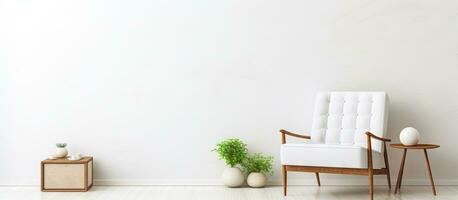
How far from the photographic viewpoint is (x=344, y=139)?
6219 mm

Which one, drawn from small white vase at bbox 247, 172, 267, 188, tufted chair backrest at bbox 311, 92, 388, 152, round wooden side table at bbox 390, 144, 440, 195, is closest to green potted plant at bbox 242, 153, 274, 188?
small white vase at bbox 247, 172, 267, 188

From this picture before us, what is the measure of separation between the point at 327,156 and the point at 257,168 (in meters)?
0.94

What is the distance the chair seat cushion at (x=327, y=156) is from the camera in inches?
219

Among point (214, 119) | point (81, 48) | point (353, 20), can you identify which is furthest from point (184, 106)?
point (353, 20)

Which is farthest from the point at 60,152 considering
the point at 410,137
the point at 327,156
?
the point at 410,137

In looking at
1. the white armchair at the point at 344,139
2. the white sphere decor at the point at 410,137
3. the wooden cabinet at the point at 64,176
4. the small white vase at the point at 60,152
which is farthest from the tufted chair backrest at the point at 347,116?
the small white vase at the point at 60,152

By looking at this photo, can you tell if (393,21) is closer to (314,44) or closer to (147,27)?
(314,44)

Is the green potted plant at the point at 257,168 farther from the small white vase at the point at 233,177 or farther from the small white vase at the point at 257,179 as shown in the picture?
the small white vase at the point at 233,177

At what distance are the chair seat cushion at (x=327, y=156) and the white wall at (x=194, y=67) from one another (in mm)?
742

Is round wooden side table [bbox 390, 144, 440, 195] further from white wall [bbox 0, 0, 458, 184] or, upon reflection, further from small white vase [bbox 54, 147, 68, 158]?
small white vase [bbox 54, 147, 68, 158]

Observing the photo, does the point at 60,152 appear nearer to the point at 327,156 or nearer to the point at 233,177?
the point at 233,177

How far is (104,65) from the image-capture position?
21.3 feet

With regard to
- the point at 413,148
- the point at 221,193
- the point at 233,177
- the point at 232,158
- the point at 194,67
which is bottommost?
the point at 221,193

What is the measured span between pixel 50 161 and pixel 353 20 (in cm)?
313
